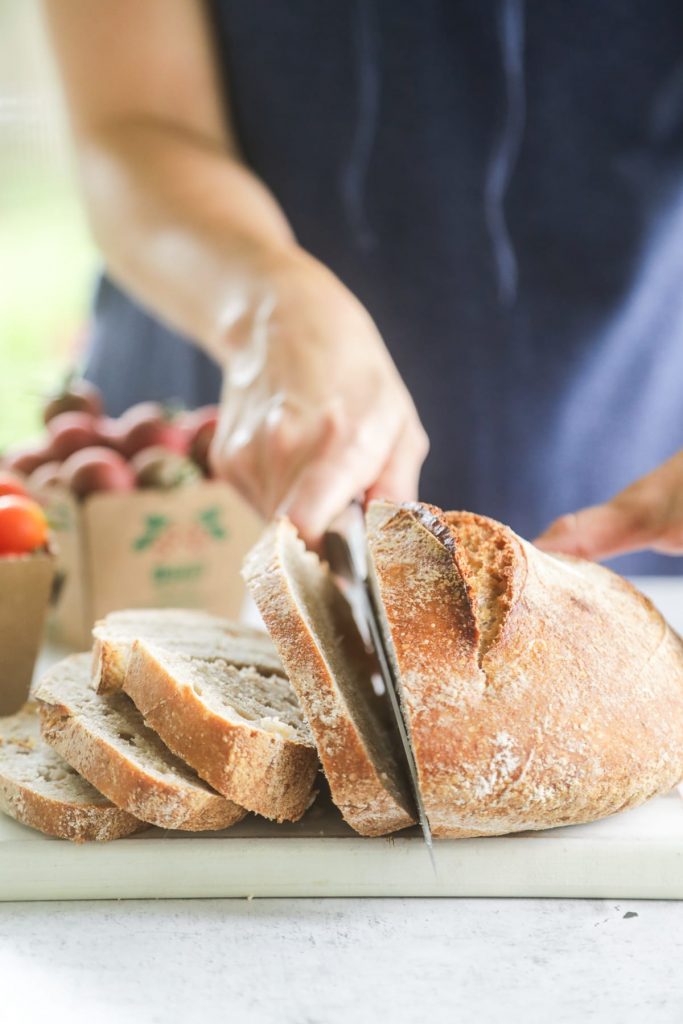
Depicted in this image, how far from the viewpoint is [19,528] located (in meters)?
1.72

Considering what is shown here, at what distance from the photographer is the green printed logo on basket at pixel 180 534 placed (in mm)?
2271

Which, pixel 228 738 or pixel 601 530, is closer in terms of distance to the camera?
pixel 228 738

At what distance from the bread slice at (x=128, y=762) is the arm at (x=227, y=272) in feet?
1.48

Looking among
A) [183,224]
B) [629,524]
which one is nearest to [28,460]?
[183,224]

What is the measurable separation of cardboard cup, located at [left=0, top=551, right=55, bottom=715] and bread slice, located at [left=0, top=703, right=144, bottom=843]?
30cm

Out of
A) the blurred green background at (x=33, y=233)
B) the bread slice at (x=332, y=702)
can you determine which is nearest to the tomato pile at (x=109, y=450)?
the bread slice at (x=332, y=702)

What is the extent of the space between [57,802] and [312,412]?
83 cm

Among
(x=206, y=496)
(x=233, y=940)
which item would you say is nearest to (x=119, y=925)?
(x=233, y=940)

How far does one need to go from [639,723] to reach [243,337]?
1163 millimetres

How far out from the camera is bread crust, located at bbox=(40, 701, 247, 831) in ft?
4.18

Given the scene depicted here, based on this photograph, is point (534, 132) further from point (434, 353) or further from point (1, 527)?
point (1, 527)

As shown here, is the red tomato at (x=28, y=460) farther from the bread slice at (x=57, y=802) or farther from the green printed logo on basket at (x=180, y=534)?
the bread slice at (x=57, y=802)

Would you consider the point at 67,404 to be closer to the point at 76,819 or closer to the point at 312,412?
the point at 312,412

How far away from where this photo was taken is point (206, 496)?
7.55 ft
